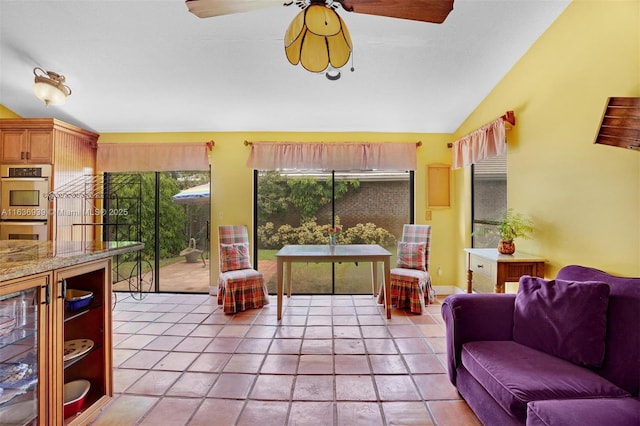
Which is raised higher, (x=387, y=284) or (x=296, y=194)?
(x=296, y=194)

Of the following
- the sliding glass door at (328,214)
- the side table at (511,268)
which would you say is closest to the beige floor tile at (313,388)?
the side table at (511,268)

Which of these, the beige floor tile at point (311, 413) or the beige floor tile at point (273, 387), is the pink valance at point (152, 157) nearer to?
the beige floor tile at point (273, 387)

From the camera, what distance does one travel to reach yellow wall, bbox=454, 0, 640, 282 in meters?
1.86

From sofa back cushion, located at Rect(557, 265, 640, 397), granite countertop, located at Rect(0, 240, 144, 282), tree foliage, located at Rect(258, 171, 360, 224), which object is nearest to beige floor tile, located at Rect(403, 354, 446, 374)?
sofa back cushion, located at Rect(557, 265, 640, 397)

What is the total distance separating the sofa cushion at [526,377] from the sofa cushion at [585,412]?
0.22 ft

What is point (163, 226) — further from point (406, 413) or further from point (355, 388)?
point (406, 413)

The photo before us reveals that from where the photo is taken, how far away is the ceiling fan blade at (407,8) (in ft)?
4.87

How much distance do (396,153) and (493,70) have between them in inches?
59.7

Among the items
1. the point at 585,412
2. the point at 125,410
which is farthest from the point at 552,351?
the point at 125,410

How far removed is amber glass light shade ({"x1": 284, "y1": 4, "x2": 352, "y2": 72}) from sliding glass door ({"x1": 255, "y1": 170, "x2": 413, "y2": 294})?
2.84 meters

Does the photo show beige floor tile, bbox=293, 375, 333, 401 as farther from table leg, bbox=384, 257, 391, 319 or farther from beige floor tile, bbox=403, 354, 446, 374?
table leg, bbox=384, 257, 391, 319

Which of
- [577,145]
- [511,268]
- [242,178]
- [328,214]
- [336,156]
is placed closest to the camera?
[577,145]

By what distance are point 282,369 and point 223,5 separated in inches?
96.8

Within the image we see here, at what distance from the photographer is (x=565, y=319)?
164cm
